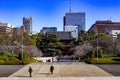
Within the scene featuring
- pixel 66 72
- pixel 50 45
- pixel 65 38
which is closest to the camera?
pixel 66 72

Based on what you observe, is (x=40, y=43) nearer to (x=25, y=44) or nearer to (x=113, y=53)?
(x=25, y=44)

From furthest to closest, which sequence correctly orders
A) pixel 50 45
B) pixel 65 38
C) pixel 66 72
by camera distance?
pixel 65 38, pixel 50 45, pixel 66 72

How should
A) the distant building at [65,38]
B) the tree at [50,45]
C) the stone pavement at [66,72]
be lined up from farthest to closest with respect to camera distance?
1. the distant building at [65,38]
2. the tree at [50,45]
3. the stone pavement at [66,72]

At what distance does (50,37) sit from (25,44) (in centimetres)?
2138

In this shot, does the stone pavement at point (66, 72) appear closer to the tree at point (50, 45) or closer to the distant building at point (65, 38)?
the tree at point (50, 45)

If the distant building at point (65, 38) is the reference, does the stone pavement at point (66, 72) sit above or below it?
below

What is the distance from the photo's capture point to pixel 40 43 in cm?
10675

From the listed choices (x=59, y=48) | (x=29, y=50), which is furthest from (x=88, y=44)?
(x=59, y=48)

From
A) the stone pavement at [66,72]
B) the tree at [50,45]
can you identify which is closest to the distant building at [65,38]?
the tree at [50,45]

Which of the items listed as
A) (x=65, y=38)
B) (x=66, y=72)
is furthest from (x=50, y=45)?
(x=66, y=72)

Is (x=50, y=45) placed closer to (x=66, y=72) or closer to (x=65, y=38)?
(x=65, y=38)

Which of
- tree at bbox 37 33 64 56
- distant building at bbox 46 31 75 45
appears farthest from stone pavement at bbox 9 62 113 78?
distant building at bbox 46 31 75 45

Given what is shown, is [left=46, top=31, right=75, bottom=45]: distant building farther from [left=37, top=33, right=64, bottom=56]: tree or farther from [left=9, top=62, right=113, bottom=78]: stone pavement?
[left=9, top=62, right=113, bottom=78]: stone pavement

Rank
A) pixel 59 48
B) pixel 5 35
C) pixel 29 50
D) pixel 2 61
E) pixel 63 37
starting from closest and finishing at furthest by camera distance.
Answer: pixel 2 61
pixel 29 50
pixel 5 35
pixel 59 48
pixel 63 37
